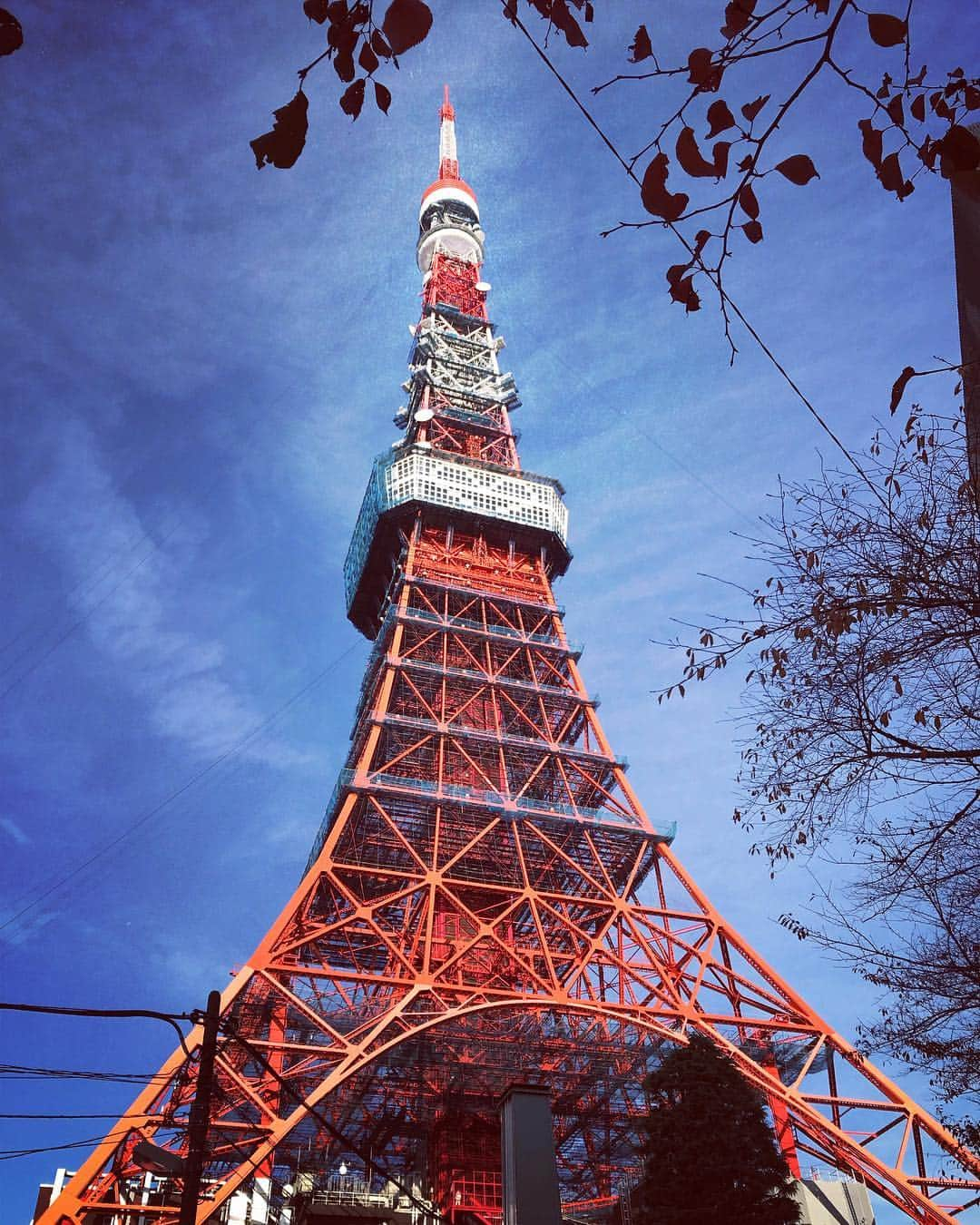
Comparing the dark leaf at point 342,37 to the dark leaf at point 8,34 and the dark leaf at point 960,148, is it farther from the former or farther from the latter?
the dark leaf at point 960,148

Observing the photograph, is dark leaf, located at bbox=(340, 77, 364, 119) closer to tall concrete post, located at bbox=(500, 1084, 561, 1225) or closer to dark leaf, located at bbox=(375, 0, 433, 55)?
dark leaf, located at bbox=(375, 0, 433, 55)

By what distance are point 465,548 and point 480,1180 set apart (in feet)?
71.9

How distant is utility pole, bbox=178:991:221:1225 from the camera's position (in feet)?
26.6

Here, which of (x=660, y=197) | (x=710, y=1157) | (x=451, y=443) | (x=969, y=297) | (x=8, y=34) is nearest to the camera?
(x=8, y=34)

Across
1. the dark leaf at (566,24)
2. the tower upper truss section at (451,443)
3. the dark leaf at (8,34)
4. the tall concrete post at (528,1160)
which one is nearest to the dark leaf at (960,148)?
the dark leaf at (566,24)

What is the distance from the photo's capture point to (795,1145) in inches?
779

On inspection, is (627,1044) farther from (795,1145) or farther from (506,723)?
(506,723)

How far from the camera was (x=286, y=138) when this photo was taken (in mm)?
3371

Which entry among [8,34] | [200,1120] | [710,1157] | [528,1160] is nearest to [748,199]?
[8,34]

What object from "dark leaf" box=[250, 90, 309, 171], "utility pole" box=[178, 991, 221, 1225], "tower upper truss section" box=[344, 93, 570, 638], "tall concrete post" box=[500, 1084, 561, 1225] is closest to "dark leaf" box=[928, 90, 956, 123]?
"dark leaf" box=[250, 90, 309, 171]

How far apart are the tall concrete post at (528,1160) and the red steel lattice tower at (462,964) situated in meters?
2.55

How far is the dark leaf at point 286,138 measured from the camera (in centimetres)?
335

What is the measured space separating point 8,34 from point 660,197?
2246 millimetres

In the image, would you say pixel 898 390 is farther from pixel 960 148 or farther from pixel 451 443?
pixel 451 443
